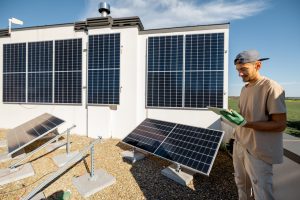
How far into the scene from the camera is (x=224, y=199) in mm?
4117

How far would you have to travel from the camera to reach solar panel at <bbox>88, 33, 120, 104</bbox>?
862 centimetres

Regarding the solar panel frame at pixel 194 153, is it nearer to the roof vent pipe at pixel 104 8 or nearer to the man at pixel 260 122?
the man at pixel 260 122

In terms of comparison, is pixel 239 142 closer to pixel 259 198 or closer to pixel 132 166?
pixel 259 198

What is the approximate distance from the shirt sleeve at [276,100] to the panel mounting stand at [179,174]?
3100 mm

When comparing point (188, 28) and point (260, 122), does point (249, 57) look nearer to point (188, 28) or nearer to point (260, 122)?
point (260, 122)

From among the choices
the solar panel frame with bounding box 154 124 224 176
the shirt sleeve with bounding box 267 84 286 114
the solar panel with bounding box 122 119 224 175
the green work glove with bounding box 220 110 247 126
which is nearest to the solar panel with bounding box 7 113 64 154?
the solar panel with bounding box 122 119 224 175

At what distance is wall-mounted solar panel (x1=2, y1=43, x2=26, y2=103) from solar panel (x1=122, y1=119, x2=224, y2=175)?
24.9 ft

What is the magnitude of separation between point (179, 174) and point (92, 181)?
2312 mm

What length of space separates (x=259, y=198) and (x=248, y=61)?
1916 mm

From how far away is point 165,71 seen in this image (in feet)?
27.5

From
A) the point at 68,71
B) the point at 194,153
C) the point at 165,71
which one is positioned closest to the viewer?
the point at 194,153

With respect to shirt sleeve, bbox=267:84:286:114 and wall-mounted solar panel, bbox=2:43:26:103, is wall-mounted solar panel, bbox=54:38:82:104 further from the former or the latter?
shirt sleeve, bbox=267:84:286:114

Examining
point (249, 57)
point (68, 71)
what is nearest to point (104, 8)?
point (68, 71)

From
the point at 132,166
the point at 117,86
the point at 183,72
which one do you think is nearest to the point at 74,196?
the point at 132,166
